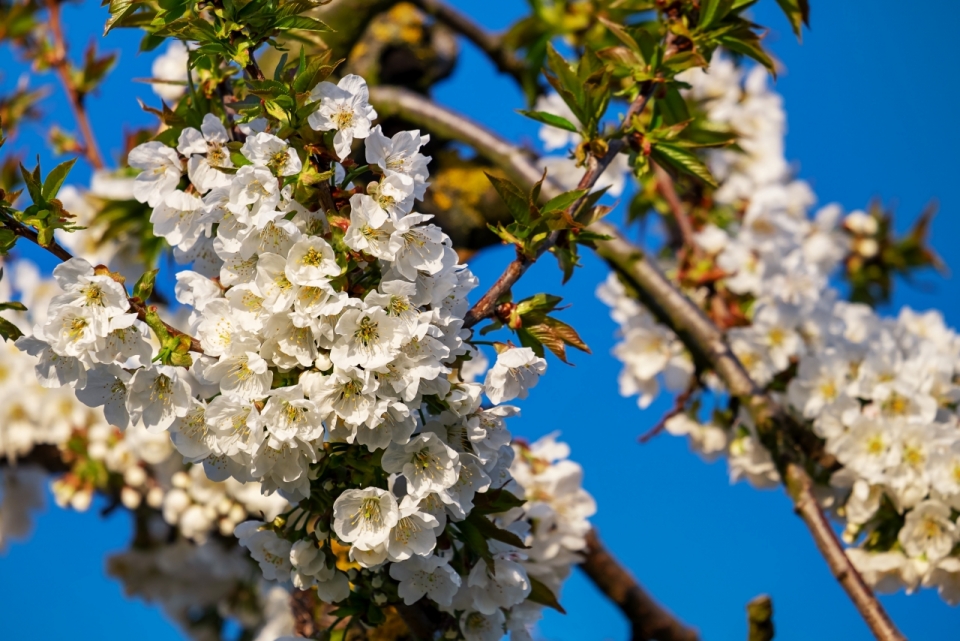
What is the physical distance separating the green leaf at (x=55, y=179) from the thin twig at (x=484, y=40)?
2.12m

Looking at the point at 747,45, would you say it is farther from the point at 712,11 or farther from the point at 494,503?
the point at 494,503

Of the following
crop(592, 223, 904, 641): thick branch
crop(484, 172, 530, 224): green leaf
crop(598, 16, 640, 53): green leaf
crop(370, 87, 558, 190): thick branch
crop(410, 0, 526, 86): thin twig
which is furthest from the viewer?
crop(410, 0, 526, 86): thin twig

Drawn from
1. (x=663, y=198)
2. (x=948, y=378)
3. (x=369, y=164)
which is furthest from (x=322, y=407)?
(x=663, y=198)

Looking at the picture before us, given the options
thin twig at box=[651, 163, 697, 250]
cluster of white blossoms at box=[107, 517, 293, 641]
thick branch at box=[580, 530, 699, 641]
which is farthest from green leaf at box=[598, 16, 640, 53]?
cluster of white blossoms at box=[107, 517, 293, 641]

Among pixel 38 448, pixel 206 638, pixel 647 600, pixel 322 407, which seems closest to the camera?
pixel 322 407

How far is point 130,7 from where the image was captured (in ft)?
3.36

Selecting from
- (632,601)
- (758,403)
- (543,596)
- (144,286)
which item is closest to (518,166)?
(758,403)

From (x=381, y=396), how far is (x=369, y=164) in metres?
0.26

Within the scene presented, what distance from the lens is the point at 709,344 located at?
2064 millimetres

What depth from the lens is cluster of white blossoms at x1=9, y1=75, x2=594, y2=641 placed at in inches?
36.6

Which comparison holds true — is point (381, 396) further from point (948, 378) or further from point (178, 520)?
point (178, 520)

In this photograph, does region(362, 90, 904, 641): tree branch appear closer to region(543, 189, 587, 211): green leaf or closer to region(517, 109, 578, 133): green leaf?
region(517, 109, 578, 133): green leaf

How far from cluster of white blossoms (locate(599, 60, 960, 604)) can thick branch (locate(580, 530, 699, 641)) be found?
0.37 meters

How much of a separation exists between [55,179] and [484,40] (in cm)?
223
